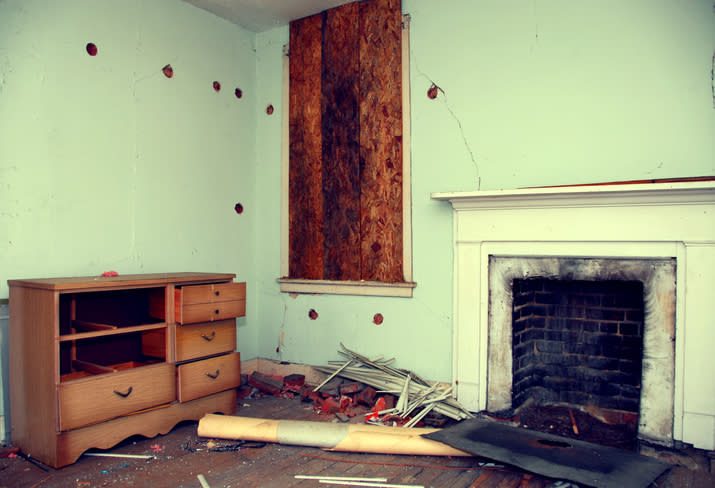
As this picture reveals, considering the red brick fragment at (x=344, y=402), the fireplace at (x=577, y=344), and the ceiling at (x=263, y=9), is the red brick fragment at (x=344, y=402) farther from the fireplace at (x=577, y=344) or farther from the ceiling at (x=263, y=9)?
the ceiling at (x=263, y=9)

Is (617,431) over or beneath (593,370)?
beneath

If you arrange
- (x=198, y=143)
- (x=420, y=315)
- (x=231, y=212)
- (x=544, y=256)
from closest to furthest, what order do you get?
(x=544, y=256) → (x=420, y=315) → (x=198, y=143) → (x=231, y=212)

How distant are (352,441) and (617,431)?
151cm

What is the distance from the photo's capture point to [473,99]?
10.1 ft

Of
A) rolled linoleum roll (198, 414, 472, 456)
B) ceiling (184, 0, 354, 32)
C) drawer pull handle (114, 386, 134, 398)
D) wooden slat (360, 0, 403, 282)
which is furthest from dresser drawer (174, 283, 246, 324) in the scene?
ceiling (184, 0, 354, 32)

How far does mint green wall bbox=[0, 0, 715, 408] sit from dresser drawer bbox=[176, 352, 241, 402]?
78 centimetres

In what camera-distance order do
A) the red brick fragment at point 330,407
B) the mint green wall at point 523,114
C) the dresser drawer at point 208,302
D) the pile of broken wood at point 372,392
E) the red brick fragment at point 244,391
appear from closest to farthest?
the mint green wall at point 523,114 < the dresser drawer at point 208,302 < the pile of broken wood at point 372,392 < the red brick fragment at point 330,407 < the red brick fragment at point 244,391

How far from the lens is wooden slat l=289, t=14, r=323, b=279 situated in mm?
3689

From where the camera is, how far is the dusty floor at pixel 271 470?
2.17m

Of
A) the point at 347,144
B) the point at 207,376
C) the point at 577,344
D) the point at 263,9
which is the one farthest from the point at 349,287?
the point at 263,9

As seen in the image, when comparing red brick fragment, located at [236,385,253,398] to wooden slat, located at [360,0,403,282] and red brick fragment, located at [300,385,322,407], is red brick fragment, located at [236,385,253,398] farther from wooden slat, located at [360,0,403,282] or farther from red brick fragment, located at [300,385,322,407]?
wooden slat, located at [360,0,403,282]

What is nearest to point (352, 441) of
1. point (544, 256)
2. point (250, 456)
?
point (250, 456)

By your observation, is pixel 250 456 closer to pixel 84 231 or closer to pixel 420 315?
pixel 420 315

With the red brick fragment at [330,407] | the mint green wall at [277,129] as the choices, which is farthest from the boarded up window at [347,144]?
the red brick fragment at [330,407]
